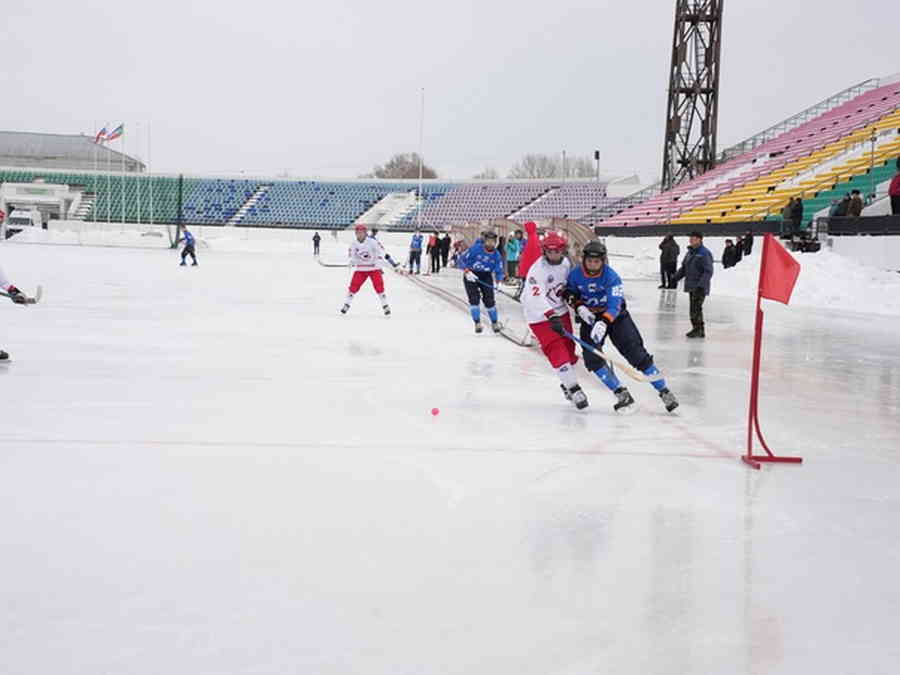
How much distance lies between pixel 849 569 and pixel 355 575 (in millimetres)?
1874

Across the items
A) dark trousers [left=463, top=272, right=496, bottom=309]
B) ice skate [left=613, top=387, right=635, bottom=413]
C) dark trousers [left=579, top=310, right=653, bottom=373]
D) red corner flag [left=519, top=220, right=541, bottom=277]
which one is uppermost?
red corner flag [left=519, top=220, right=541, bottom=277]

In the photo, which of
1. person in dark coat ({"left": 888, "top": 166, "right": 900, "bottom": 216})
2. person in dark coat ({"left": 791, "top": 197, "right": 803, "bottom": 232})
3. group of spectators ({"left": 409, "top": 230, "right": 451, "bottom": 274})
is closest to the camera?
person in dark coat ({"left": 888, "top": 166, "right": 900, "bottom": 216})

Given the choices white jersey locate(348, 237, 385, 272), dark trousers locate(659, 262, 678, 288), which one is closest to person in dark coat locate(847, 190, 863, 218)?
dark trousers locate(659, 262, 678, 288)

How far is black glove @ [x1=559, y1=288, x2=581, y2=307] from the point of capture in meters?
7.82

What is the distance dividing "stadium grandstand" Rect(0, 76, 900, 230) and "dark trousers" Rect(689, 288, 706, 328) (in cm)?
2237

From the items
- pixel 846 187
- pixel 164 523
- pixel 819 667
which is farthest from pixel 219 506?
pixel 846 187

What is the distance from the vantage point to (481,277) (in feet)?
45.6

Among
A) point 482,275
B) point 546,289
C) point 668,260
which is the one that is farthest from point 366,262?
point 668,260

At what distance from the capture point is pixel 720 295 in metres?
24.5

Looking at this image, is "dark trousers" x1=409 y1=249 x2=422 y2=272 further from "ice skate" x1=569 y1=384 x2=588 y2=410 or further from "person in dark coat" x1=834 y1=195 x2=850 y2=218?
"ice skate" x1=569 y1=384 x2=588 y2=410

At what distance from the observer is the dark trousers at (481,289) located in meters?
13.7

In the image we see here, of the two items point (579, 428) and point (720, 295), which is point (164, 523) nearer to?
point (579, 428)

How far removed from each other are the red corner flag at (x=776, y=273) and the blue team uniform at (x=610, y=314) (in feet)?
5.87

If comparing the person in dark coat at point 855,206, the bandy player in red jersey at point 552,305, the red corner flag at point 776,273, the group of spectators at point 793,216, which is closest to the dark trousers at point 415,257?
the group of spectators at point 793,216
